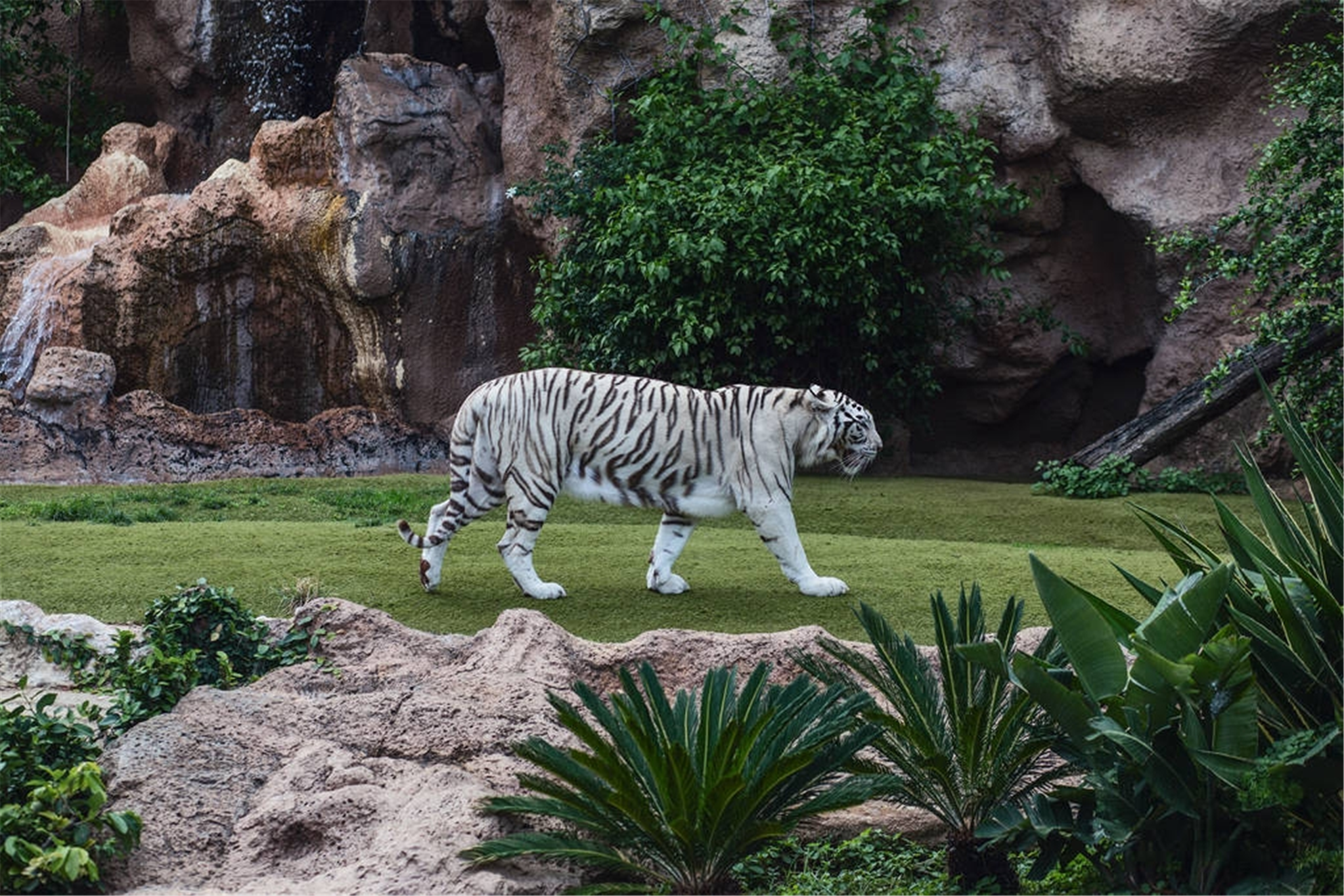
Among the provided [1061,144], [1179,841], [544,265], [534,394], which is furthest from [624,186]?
[1179,841]

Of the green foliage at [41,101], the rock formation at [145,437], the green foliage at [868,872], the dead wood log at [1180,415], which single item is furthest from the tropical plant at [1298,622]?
the green foliage at [41,101]

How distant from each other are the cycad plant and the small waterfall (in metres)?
11.8

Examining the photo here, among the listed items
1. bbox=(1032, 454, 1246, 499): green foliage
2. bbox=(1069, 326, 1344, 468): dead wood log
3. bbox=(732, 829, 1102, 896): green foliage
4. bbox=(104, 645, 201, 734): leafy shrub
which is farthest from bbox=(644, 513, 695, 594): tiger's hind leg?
bbox=(1069, 326, 1344, 468): dead wood log

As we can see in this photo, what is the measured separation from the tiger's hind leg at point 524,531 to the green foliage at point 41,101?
37.5ft

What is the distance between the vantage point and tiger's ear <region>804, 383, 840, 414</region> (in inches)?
312

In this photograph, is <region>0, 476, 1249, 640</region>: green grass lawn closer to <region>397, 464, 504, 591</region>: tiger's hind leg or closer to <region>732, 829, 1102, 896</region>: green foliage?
<region>397, 464, 504, 591</region>: tiger's hind leg

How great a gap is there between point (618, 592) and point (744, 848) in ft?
11.8

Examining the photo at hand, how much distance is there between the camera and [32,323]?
1487 cm

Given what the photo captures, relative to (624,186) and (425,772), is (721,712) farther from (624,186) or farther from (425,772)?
Result: (624,186)

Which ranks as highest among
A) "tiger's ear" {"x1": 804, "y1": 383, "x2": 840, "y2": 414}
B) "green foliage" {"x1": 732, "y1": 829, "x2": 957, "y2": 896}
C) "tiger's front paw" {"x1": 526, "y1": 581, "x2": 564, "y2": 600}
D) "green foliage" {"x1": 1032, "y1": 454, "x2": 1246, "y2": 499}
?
"tiger's ear" {"x1": 804, "y1": 383, "x2": 840, "y2": 414}

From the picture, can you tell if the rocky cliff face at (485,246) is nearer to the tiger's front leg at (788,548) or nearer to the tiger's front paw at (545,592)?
the tiger's front leg at (788,548)

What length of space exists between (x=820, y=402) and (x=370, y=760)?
377cm

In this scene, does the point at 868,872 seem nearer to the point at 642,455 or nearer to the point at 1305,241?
the point at 642,455

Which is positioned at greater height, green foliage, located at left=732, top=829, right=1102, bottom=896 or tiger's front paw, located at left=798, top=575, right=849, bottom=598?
tiger's front paw, located at left=798, top=575, right=849, bottom=598
